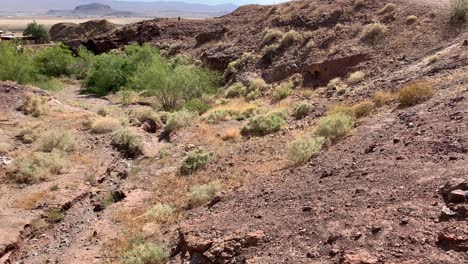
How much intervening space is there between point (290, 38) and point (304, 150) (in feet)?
64.3

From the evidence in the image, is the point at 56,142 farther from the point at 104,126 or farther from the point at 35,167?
the point at 104,126

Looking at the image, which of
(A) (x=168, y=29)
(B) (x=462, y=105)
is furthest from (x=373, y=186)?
(A) (x=168, y=29)

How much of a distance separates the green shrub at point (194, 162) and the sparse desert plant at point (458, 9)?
15.0 m

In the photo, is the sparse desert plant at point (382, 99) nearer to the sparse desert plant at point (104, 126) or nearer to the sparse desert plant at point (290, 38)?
the sparse desert plant at point (104, 126)

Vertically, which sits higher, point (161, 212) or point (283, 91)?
point (283, 91)

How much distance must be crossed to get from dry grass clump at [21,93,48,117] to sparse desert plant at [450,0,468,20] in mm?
19791

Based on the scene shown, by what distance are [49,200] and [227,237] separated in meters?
6.91

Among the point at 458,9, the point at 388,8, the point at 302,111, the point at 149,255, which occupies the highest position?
the point at 458,9

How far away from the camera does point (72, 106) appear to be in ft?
81.7

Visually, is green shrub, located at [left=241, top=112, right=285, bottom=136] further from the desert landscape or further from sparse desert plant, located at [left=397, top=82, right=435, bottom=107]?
sparse desert plant, located at [left=397, top=82, right=435, bottom=107]

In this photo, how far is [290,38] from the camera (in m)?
29.5

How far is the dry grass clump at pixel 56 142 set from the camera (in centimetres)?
1642

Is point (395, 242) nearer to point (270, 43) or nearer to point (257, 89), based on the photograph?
point (257, 89)

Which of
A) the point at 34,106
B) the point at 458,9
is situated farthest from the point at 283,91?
the point at 34,106
